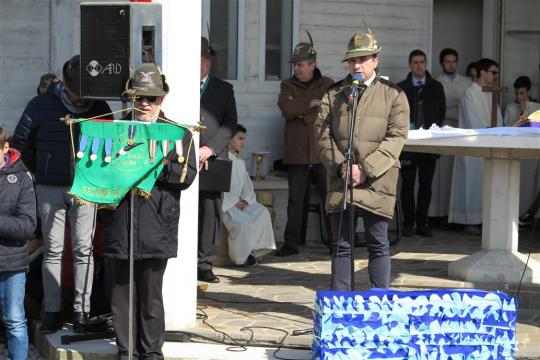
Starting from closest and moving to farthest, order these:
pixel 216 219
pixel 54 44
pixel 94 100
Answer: pixel 94 100 → pixel 216 219 → pixel 54 44

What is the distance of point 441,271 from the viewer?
10.4m

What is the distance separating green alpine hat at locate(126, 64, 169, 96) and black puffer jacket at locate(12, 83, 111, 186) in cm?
105

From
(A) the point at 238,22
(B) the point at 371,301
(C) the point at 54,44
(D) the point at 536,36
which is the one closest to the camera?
(B) the point at 371,301

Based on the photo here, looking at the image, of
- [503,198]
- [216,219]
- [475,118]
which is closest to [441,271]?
[503,198]

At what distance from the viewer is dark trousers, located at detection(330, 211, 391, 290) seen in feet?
26.6

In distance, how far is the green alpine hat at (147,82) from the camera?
742 cm

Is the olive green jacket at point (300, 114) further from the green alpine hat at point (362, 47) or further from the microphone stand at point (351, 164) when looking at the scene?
the microphone stand at point (351, 164)

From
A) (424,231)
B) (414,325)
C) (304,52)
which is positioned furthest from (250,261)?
(414,325)

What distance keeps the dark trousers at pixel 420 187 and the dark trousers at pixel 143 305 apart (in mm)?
5716

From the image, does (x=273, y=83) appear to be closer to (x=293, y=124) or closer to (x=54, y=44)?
(x=293, y=124)

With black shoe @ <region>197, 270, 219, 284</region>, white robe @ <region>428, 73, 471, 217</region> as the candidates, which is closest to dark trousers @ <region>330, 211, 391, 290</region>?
black shoe @ <region>197, 270, 219, 284</region>

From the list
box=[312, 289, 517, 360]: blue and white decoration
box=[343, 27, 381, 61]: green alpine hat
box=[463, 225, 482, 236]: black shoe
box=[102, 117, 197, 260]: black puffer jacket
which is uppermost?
box=[343, 27, 381, 61]: green alpine hat

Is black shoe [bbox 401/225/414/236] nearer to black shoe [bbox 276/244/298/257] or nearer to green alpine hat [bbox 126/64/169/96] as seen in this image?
black shoe [bbox 276/244/298/257]

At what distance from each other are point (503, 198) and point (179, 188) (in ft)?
11.1
